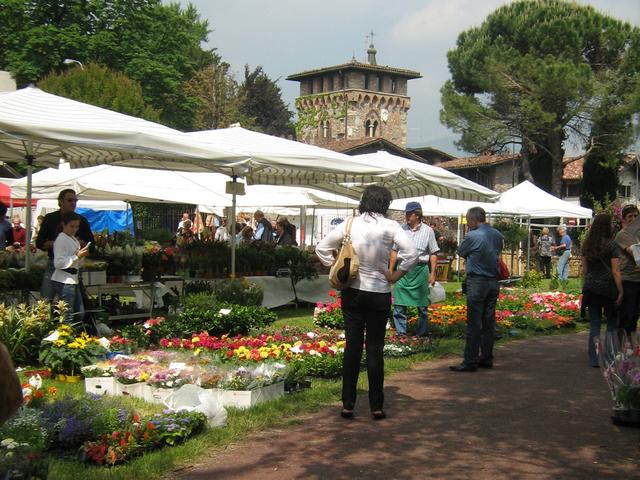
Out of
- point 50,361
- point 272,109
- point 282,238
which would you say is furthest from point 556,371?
point 272,109

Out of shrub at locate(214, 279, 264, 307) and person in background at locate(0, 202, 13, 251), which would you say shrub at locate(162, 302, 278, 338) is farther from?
person in background at locate(0, 202, 13, 251)

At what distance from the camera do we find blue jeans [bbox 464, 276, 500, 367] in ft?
29.9

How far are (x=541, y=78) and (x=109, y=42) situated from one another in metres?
22.7

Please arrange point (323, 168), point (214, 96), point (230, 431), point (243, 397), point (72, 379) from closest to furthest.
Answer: point (230, 431), point (243, 397), point (72, 379), point (323, 168), point (214, 96)

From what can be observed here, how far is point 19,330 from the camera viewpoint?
8.36m

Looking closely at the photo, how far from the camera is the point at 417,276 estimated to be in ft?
34.6

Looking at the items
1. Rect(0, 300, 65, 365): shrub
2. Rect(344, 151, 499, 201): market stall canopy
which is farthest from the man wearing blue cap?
Rect(0, 300, 65, 365): shrub

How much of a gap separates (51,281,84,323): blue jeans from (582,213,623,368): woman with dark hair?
19.0 feet

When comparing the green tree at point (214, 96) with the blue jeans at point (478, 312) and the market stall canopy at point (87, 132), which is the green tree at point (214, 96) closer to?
the market stall canopy at point (87, 132)

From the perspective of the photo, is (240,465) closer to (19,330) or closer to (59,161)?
A: (19,330)

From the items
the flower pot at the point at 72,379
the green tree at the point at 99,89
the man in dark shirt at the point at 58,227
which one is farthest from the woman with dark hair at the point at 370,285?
the green tree at the point at 99,89

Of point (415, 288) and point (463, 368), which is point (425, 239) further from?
point (463, 368)

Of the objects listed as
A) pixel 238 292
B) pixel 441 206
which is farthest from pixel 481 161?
pixel 238 292

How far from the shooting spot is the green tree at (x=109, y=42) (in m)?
42.2
